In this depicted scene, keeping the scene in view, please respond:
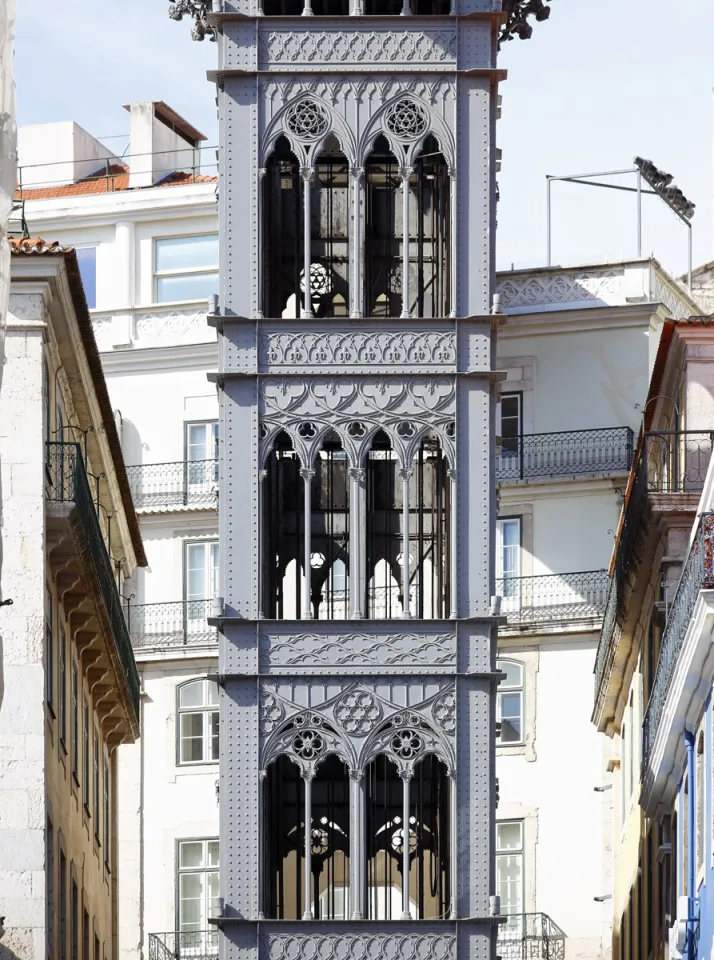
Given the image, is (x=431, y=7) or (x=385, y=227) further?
(x=431, y=7)

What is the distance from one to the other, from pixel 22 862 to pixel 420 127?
12.1m

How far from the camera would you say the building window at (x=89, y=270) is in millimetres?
58562

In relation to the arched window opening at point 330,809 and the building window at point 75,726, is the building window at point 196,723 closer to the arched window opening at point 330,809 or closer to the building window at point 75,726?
the arched window opening at point 330,809

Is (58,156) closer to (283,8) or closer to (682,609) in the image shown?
(283,8)

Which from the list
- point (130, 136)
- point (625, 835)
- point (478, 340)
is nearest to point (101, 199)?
point (130, 136)

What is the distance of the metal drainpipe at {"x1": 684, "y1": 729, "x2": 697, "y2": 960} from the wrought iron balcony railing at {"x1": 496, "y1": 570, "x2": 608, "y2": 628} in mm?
21847

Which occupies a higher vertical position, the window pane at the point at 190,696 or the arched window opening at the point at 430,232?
the arched window opening at the point at 430,232

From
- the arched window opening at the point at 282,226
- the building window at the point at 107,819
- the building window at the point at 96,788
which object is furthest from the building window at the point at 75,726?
the building window at the point at 107,819

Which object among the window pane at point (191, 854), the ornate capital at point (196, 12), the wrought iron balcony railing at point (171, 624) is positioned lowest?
the window pane at point (191, 854)

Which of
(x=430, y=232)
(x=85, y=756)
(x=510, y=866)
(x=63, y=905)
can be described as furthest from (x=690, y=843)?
(x=510, y=866)

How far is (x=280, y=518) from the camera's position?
36.3 metres

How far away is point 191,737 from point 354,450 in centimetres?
2065

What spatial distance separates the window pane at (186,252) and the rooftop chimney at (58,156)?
16.0 ft

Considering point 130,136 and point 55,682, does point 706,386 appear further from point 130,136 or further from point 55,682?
point 130,136
